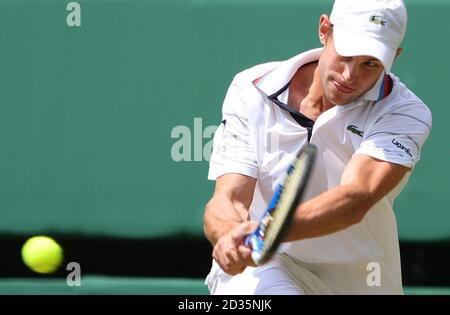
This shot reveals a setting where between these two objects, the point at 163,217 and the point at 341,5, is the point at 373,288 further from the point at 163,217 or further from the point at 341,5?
the point at 163,217

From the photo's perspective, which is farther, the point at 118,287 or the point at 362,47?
the point at 118,287

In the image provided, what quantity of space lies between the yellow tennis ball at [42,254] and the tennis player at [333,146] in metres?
1.21

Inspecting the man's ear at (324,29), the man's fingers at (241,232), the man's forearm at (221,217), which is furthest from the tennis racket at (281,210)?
the man's ear at (324,29)

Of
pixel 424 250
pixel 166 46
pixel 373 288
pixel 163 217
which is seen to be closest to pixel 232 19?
pixel 166 46

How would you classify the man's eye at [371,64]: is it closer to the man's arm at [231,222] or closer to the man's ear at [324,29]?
the man's ear at [324,29]

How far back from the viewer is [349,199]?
8.96ft

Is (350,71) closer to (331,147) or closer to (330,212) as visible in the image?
(331,147)

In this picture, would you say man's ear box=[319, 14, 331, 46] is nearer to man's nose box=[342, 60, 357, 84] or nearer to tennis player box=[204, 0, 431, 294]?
tennis player box=[204, 0, 431, 294]

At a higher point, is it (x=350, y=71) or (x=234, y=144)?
(x=350, y=71)

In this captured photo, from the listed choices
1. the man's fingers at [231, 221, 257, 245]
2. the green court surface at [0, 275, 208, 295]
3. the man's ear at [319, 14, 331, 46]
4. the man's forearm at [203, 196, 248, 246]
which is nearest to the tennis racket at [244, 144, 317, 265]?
the man's fingers at [231, 221, 257, 245]

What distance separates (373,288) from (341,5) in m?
0.75

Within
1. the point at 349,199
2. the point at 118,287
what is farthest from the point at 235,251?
the point at 118,287

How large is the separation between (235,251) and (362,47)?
2.02 feet

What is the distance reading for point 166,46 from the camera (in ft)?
13.6
